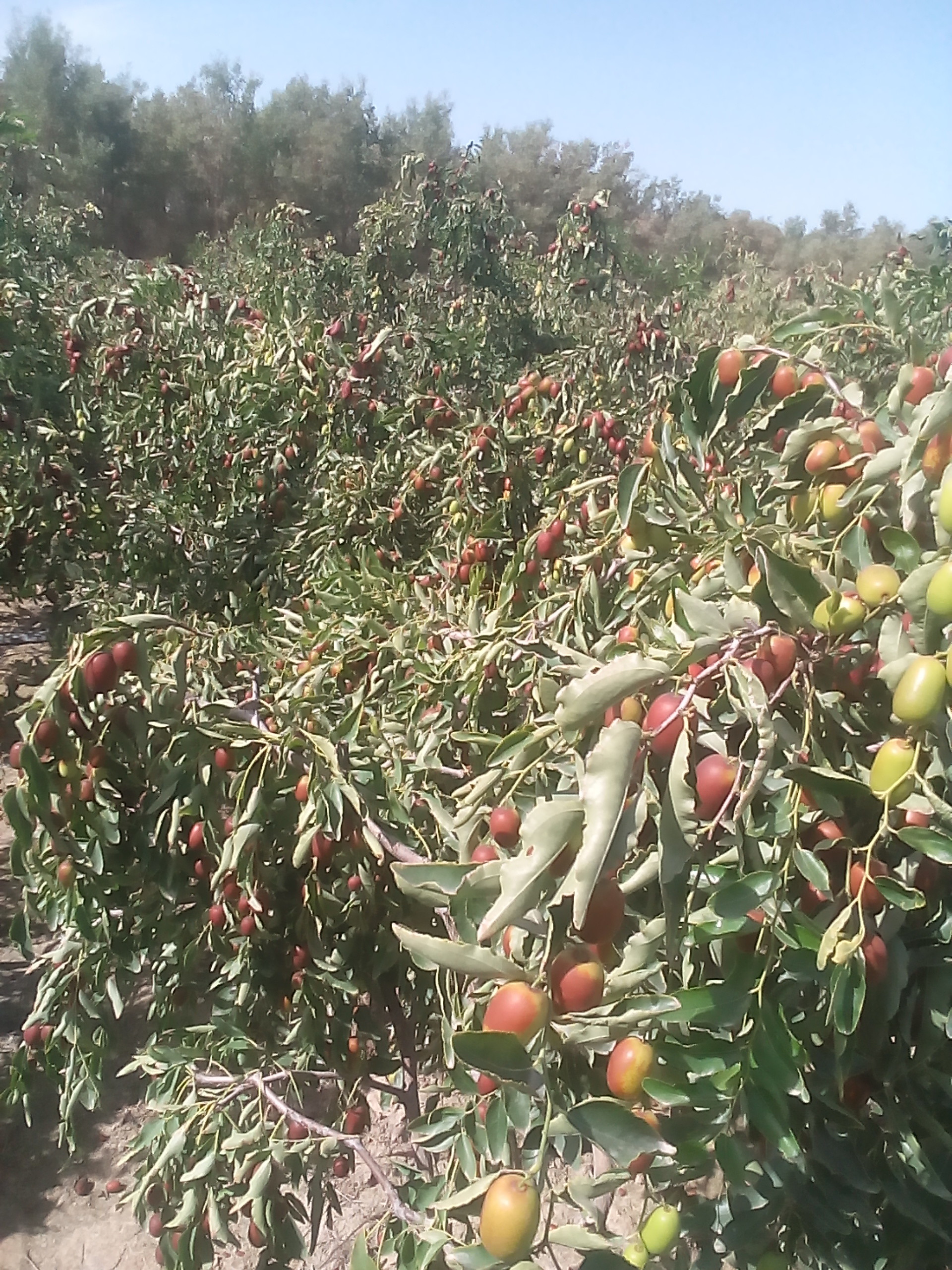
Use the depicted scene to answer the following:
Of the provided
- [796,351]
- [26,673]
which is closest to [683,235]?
[26,673]

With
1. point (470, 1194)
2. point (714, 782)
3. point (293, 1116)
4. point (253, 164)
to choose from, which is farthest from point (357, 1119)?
point (253, 164)

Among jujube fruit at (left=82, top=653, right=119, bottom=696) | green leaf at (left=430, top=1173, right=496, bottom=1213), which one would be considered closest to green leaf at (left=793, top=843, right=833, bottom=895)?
green leaf at (left=430, top=1173, right=496, bottom=1213)

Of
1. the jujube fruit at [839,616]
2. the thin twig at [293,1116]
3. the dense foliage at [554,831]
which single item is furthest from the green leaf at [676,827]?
the thin twig at [293,1116]

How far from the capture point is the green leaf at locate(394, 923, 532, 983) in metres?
0.67

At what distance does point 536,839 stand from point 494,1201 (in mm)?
286

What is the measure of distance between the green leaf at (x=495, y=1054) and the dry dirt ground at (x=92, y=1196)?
71.9 inches

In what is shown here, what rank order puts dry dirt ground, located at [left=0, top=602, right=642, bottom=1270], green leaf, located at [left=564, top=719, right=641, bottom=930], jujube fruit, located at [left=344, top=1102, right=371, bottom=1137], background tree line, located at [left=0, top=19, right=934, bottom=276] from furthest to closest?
background tree line, located at [left=0, top=19, right=934, bottom=276], dry dirt ground, located at [left=0, top=602, right=642, bottom=1270], jujube fruit, located at [left=344, top=1102, right=371, bottom=1137], green leaf, located at [left=564, top=719, right=641, bottom=930]

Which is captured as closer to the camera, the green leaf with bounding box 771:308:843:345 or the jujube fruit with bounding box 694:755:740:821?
the jujube fruit with bounding box 694:755:740:821

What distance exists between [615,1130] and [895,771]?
1.12 feet

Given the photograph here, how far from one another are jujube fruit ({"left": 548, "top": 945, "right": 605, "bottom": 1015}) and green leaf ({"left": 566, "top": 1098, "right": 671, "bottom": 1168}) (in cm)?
7

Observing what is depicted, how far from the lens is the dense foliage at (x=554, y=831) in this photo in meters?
0.70

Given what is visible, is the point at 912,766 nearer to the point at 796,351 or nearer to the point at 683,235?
the point at 796,351

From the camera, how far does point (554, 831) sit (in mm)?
625

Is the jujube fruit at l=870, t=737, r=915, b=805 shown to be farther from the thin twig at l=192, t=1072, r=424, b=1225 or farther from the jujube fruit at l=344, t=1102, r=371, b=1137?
the jujube fruit at l=344, t=1102, r=371, b=1137
